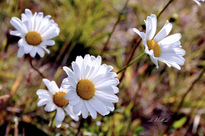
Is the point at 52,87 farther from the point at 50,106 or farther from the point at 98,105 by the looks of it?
the point at 98,105

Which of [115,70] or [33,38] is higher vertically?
[33,38]

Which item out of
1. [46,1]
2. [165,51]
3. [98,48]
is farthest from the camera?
[46,1]

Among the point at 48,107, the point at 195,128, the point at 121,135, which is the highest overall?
the point at 48,107

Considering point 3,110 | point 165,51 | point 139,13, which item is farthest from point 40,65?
point 139,13

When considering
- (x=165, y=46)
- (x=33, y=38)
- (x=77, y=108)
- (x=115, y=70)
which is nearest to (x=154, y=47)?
(x=165, y=46)

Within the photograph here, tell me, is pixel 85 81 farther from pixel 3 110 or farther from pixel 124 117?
pixel 124 117

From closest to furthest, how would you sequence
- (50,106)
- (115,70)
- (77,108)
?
(77,108), (50,106), (115,70)

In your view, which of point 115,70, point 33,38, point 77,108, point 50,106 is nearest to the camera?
point 77,108
